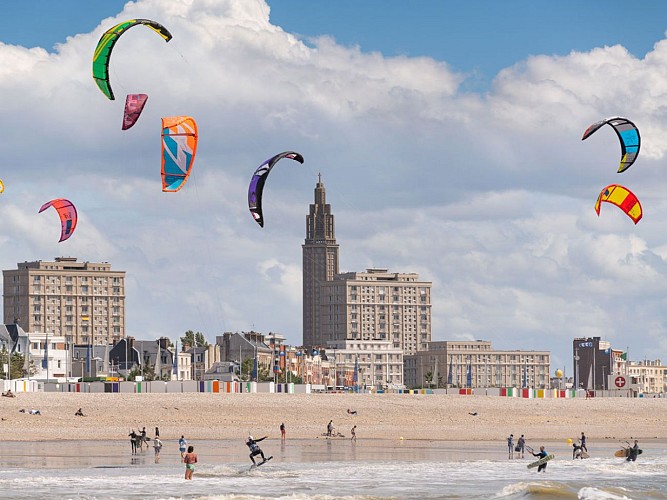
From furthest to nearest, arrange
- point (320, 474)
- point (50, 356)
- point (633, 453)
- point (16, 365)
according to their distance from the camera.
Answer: point (50, 356)
point (16, 365)
point (633, 453)
point (320, 474)

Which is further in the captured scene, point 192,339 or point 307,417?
point 192,339

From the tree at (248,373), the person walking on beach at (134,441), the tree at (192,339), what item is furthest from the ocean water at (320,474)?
the tree at (192,339)

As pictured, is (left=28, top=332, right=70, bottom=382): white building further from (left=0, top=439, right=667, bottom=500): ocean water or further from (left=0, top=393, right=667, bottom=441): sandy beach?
(left=0, top=439, right=667, bottom=500): ocean water

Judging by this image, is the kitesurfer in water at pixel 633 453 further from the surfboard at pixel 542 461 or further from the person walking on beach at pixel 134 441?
the person walking on beach at pixel 134 441

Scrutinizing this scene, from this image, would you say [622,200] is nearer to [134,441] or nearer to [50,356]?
[134,441]

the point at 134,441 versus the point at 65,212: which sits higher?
the point at 65,212

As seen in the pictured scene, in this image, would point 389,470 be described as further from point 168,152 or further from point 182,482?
point 168,152

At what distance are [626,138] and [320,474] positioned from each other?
2141 cm

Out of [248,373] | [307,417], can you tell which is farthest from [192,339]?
[307,417]

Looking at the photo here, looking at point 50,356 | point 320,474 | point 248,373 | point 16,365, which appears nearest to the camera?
point 320,474

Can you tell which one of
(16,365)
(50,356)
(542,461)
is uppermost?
(50,356)

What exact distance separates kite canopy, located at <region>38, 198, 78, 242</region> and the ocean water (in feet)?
45.0

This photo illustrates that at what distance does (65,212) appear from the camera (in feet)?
214

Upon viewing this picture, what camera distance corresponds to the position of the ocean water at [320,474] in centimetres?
3644
